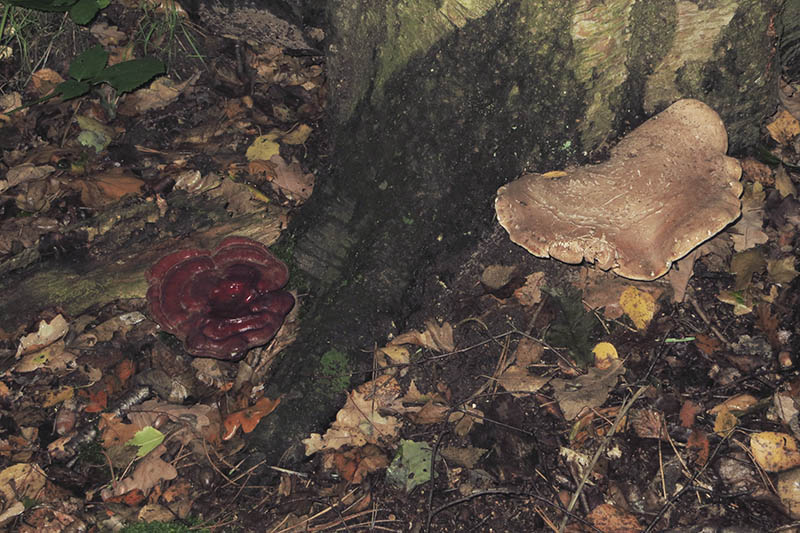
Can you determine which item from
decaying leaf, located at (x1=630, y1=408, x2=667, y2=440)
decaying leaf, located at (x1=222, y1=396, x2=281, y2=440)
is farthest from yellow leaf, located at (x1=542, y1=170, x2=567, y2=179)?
decaying leaf, located at (x1=222, y1=396, x2=281, y2=440)

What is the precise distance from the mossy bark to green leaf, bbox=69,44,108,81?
222cm

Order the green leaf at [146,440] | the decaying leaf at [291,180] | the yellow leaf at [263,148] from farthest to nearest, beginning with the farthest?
the yellow leaf at [263,148]
the decaying leaf at [291,180]
the green leaf at [146,440]

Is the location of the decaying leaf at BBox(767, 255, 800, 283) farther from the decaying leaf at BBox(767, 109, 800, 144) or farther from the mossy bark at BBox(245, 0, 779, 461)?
the decaying leaf at BBox(767, 109, 800, 144)

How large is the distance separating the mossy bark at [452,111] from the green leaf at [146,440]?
0.67m

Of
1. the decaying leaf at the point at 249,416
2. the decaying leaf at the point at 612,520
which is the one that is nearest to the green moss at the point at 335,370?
the decaying leaf at the point at 249,416

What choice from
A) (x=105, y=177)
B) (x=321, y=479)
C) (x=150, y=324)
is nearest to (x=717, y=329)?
(x=321, y=479)

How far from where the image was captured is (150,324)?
4.14 meters

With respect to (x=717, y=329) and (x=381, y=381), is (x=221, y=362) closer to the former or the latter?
(x=381, y=381)

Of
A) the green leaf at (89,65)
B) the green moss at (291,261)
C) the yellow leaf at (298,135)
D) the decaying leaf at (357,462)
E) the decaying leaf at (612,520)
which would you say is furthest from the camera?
the yellow leaf at (298,135)

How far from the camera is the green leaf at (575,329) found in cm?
348

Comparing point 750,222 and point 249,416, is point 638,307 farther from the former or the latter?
point 249,416

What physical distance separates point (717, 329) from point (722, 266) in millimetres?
435

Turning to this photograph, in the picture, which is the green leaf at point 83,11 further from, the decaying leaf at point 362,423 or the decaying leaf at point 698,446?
the decaying leaf at point 698,446

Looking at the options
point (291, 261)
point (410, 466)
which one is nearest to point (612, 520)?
point (410, 466)
